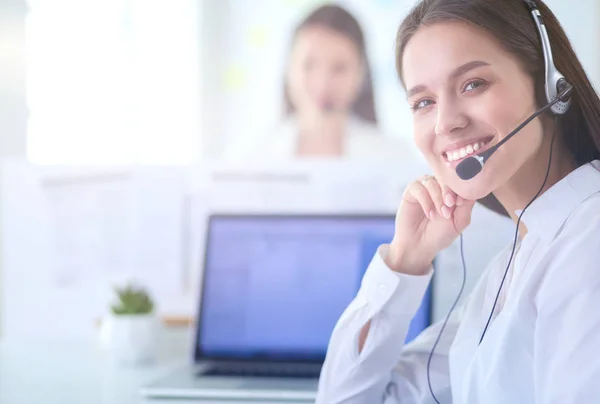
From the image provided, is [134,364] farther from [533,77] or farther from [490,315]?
[533,77]

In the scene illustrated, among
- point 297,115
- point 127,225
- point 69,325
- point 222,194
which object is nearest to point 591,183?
point 222,194

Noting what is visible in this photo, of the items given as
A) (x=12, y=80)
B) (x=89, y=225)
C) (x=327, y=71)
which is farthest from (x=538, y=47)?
(x=327, y=71)

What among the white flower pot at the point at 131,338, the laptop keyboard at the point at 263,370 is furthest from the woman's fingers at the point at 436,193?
the white flower pot at the point at 131,338

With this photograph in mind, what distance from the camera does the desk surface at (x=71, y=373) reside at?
45.7 inches

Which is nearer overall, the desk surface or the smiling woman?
the smiling woman

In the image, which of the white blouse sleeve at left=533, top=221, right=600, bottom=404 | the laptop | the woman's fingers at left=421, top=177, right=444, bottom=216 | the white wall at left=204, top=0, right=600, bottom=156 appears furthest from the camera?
the white wall at left=204, top=0, right=600, bottom=156

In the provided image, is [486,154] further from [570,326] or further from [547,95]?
[570,326]

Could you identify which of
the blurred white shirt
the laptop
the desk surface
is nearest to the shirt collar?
the laptop

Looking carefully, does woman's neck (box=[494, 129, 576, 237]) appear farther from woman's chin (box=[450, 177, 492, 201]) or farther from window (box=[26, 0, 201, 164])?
window (box=[26, 0, 201, 164])

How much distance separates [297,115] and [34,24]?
1.32 metres

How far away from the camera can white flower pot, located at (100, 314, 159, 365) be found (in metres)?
1.39

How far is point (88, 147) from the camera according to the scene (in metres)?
4.02

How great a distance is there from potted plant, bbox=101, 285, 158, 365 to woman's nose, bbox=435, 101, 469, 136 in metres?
0.76

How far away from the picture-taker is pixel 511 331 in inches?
32.1
